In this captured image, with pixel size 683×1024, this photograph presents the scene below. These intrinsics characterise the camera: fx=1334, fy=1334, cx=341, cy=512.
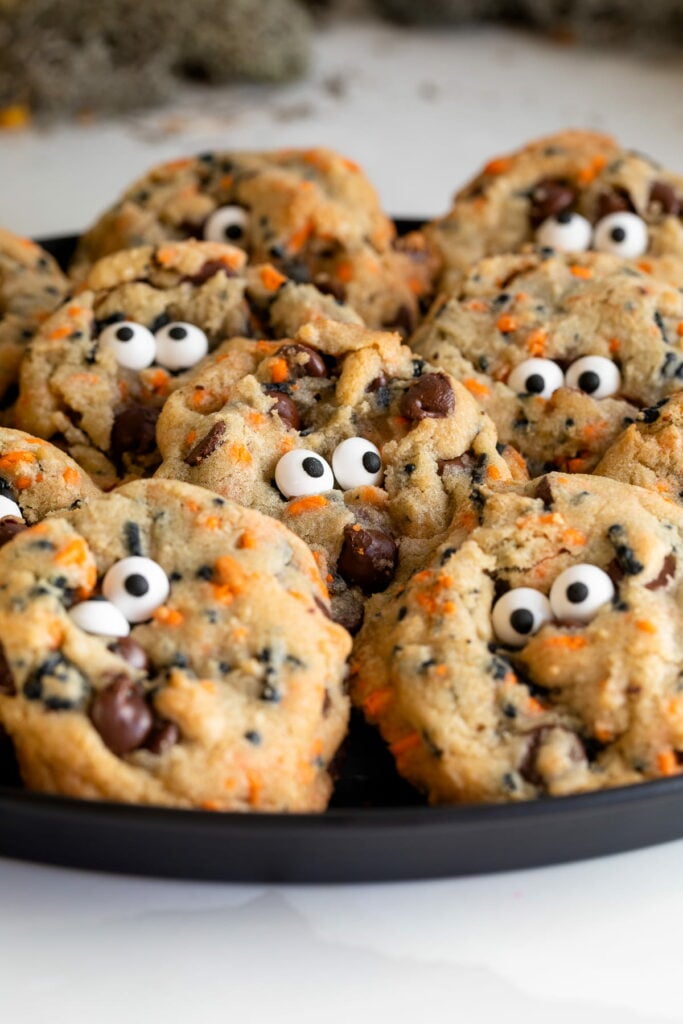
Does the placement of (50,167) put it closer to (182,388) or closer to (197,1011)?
(182,388)

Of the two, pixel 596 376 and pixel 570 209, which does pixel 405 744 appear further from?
pixel 570 209

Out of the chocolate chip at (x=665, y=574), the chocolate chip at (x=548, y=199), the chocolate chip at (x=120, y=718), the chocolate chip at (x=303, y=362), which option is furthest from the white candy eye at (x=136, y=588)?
the chocolate chip at (x=548, y=199)

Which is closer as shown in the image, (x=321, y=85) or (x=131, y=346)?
(x=131, y=346)

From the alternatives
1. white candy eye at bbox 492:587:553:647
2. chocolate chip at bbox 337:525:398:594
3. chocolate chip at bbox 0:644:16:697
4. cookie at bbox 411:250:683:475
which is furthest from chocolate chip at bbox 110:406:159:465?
white candy eye at bbox 492:587:553:647

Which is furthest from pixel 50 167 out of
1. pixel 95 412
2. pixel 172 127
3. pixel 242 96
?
pixel 95 412

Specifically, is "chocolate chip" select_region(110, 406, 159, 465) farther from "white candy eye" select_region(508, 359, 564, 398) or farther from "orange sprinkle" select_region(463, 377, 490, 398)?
"white candy eye" select_region(508, 359, 564, 398)

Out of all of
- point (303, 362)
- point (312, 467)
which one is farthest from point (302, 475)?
point (303, 362)
